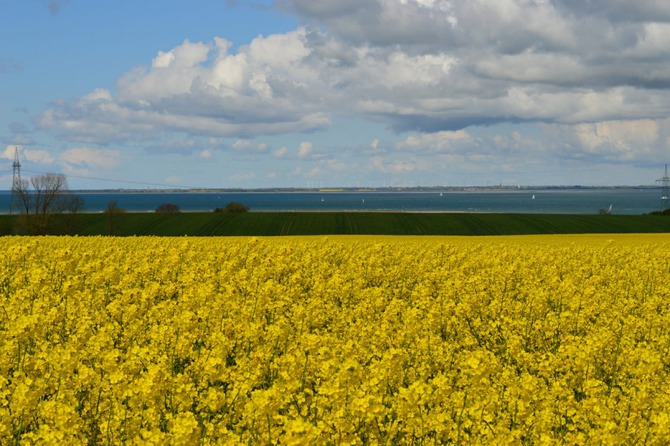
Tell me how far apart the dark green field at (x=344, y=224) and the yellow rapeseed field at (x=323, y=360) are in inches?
2376

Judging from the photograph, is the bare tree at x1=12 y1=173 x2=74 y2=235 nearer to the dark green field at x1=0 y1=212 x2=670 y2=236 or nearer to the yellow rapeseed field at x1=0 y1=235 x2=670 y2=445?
the dark green field at x1=0 y1=212 x2=670 y2=236

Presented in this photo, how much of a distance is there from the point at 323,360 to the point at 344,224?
254 feet

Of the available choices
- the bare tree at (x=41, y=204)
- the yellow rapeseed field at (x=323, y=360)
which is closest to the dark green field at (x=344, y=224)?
the bare tree at (x=41, y=204)

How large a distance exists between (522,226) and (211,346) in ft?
253

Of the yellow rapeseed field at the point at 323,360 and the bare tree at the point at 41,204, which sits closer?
the yellow rapeseed field at the point at 323,360

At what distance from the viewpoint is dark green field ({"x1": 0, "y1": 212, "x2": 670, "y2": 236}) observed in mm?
77500

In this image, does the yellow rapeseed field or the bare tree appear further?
the bare tree

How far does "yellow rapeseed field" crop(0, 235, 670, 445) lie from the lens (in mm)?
6539

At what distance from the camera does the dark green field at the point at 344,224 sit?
77.5m

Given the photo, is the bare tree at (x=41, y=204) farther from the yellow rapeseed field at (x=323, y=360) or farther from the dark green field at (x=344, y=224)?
the yellow rapeseed field at (x=323, y=360)

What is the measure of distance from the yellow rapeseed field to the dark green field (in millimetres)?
60346

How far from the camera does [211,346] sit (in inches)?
388

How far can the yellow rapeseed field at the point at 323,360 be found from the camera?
21.5 ft

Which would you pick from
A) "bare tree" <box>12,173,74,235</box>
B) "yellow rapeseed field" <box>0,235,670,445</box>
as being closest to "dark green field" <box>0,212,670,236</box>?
"bare tree" <box>12,173,74,235</box>
